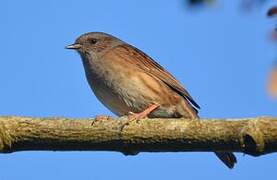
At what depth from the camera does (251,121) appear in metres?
3.97

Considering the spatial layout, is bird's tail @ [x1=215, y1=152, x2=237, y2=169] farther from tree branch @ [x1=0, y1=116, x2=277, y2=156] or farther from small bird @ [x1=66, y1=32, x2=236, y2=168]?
tree branch @ [x1=0, y1=116, x2=277, y2=156]

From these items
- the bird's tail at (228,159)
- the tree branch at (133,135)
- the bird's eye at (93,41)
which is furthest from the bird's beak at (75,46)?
the tree branch at (133,135)

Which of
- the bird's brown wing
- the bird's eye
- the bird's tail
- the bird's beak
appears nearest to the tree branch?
the bird's tail

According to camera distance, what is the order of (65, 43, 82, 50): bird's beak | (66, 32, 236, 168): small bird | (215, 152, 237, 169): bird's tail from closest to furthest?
(215, 152, 237, 169): bird's tail, (66, 32, 236, 168): small bird, (65, 43, 82, 50): bird's beak

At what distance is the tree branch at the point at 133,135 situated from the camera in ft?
12.9

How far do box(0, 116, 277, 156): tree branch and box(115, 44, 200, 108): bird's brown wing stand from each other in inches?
131

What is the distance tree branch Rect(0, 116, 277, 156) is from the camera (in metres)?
3.93

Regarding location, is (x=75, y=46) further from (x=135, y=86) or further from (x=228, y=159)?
(x=228, y=159)

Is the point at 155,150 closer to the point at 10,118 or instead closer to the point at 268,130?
the point at 268,130

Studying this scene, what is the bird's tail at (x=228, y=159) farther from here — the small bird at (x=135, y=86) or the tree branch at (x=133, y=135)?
the tree branch at (x=133, y=135)

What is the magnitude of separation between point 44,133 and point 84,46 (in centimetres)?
475

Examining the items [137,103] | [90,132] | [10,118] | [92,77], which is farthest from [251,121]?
[92,77]

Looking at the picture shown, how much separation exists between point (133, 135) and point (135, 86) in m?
3.24

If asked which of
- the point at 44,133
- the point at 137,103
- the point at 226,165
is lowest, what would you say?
the point at 44,133
